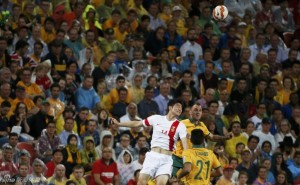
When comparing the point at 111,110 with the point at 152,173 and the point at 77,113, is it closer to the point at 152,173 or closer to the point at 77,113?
the point at 77,113

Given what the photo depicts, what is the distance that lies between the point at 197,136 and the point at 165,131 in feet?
3.66

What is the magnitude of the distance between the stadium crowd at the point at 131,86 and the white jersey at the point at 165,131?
2.26 metres

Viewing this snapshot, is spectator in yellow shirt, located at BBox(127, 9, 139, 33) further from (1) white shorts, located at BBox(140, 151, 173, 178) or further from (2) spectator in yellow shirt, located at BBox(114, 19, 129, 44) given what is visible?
(1) white shorts, located at BBox(140, 151, 173, 178)

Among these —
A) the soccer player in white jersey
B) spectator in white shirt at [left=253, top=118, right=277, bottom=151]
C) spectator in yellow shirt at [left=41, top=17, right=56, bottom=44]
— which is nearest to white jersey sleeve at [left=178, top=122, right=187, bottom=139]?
the soccer player in white jersey

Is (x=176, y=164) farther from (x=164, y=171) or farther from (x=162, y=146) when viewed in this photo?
(x=162, y=146)

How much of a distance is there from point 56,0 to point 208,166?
1001 centimetres

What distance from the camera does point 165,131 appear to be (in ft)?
70.4

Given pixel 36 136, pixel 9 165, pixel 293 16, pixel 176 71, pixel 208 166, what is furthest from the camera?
pixel 293 16

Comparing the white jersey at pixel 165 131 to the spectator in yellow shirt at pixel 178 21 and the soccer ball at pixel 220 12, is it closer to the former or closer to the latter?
the soccer ball at pixel 220 12

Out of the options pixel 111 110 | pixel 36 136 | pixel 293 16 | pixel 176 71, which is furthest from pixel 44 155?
pixel 293 16

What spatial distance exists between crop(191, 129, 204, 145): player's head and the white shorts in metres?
1.11

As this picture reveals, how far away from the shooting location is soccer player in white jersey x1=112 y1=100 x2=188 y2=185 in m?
21.4

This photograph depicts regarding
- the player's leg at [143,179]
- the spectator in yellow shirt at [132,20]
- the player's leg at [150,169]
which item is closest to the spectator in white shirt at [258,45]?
the spectator in yellow shirt at [132,20]

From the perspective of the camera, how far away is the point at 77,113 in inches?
1004
